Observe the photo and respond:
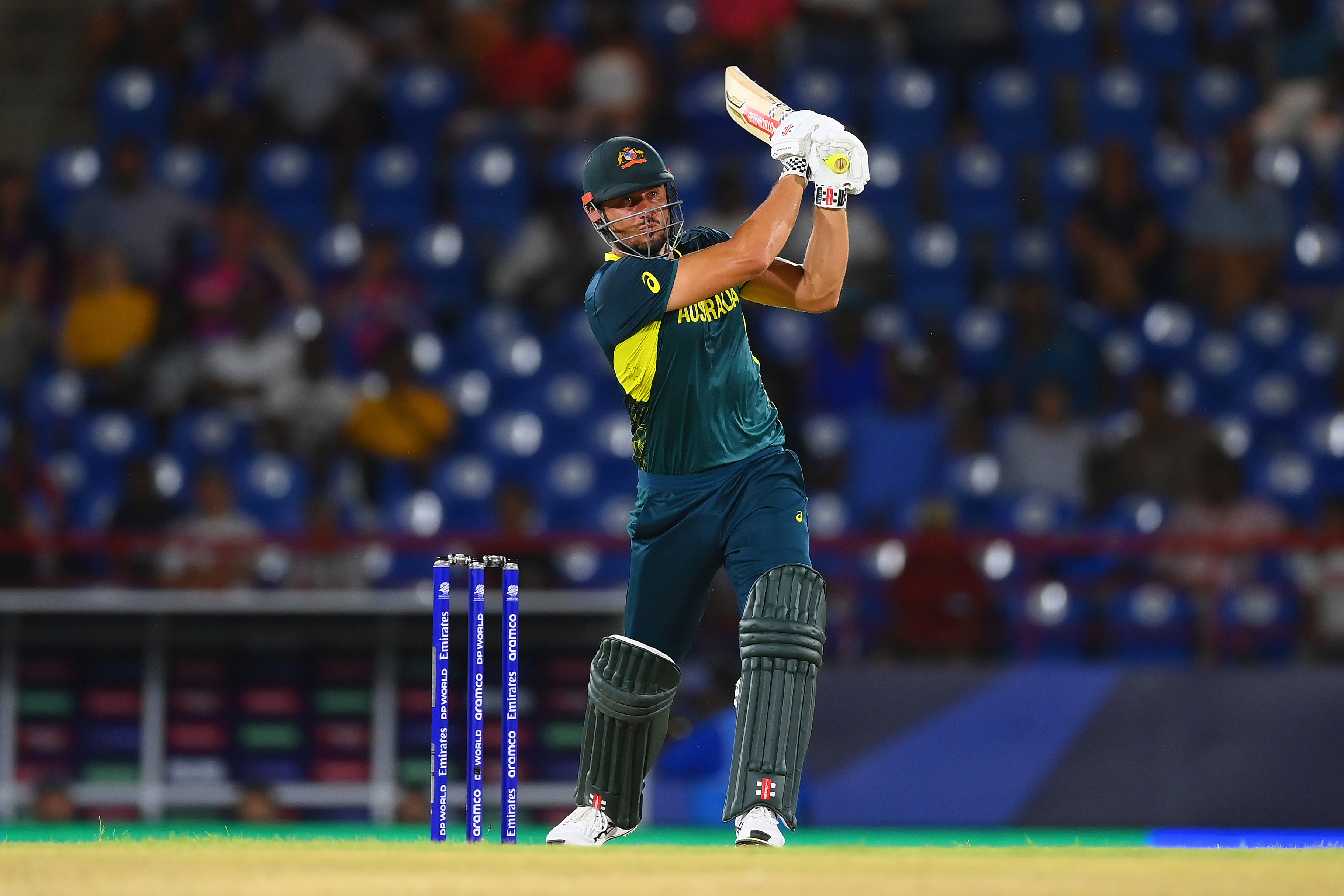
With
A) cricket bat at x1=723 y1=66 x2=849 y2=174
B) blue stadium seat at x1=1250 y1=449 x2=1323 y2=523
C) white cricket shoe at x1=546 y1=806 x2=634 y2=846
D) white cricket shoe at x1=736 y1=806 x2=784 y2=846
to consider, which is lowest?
white cricket shoe at x1=546 y1=806 x2=634 y2=846

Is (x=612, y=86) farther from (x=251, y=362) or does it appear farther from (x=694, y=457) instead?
(x=694, y=457)

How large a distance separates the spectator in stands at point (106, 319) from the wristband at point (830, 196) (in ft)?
25.0

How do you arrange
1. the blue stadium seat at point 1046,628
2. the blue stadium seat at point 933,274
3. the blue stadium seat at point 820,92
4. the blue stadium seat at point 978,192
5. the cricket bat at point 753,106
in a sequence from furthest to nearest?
the blue stadium seat at point 820,92, the blue stadium seat at point 978,192, the blue stadium seat at point 933,274, the blue stadium seat at point 1046,628, the cricket bat at point 753,106

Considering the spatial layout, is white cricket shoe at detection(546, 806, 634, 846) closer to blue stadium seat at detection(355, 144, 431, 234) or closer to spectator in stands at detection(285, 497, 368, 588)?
spectator in stands at detection(285, 497, 368, 588)

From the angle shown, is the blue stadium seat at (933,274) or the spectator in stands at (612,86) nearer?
the blue stadium seat at (933,274)

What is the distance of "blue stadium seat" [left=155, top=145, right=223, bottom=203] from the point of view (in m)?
13.4

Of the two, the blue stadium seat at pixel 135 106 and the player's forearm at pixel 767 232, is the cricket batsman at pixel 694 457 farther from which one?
the blue stadium seat at pixel 135 106

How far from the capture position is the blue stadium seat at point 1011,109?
44.4ft

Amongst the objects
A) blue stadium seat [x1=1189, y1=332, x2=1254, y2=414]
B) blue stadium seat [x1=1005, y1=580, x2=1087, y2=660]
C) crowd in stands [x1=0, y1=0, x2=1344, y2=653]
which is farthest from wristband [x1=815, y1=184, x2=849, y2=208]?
blue stadium seat [x1=1189, y1=332, x2=1254, y2=414]

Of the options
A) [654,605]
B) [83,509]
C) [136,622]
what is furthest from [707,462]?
[83,509]

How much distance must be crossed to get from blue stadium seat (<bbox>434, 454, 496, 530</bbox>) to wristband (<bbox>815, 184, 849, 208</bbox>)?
5.98 m

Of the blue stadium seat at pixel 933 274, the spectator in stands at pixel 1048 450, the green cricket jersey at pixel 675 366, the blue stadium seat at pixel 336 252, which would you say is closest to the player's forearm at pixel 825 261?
the green cricket jersey at pixel 675 366

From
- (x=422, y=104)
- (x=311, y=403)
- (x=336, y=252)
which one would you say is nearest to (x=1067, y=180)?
(x=422, y=104)

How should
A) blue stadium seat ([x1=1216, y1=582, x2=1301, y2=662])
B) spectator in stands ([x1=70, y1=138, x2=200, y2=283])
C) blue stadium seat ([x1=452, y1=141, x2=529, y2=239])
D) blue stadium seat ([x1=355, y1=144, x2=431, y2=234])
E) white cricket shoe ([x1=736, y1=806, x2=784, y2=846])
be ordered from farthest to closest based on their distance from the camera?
blue stadium seat ([x1=355, y1=144, x2=431, y2=234])
blue stadium seat ([x1=452, y1=141, x2=529, y2=239])
spectator in stands ([x1=70, y1=138, x2=200, y2=283])
blue stadium seat ([x1=1216, y1=582, x2=1301, y2=662])
white cricket shoe ([x1=736, y1=806, x2=784, y2=846])
